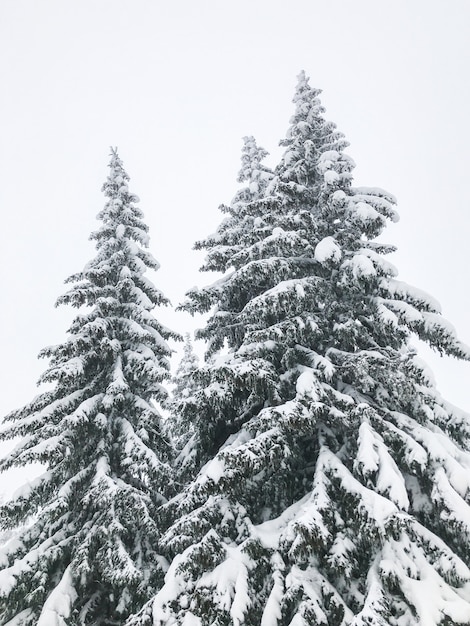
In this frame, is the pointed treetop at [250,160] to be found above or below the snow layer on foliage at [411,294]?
above

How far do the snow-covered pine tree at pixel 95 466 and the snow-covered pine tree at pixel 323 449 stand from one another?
1686 mm

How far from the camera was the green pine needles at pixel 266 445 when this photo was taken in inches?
261

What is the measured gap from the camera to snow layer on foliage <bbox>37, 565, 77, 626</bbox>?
8.97 m

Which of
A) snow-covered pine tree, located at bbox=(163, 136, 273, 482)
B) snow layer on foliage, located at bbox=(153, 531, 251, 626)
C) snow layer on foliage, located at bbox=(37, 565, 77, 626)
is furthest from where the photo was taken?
snow-covered pine tree, located at bbox=(163, 136, 273, 482)

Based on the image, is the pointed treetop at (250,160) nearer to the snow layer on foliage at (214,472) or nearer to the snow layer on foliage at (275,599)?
→ the snow layer on foliage at (214,472)

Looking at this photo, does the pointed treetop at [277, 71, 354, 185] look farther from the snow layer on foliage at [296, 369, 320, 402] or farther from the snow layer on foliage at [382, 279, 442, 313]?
the snow layer on foliage at [296, 369, 320, 402]

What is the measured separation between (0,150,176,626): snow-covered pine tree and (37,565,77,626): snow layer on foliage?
0.02 metres

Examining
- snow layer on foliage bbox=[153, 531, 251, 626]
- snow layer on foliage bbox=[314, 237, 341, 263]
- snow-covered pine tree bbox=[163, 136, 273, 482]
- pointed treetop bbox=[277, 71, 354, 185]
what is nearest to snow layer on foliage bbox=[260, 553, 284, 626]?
Answer: snow layer on foliage bbox=[153, 531, 251, 626]

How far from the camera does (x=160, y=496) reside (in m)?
12.7

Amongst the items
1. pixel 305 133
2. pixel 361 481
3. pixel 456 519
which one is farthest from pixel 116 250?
pixel 456 519

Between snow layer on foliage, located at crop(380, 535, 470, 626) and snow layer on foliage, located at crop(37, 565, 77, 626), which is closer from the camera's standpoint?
snow layer on foliage, located at crop(380, 535, 470, 626)

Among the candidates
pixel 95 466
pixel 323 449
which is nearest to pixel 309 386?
pixel 323 449

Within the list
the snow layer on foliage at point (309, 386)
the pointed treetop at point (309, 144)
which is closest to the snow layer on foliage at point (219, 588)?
the snow layer on foliage at point (309, 386)

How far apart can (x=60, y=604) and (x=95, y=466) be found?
10.9ft
